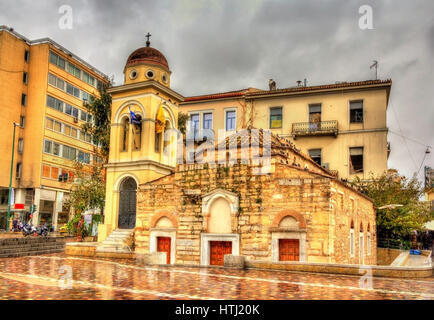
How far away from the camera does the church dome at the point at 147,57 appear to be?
24.0 metres

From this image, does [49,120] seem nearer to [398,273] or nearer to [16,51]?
[16,51]

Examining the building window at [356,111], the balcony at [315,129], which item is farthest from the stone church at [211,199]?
the building window at [356,111]

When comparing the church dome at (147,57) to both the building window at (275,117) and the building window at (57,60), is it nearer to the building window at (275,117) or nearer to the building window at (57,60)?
the building window at (275,117)

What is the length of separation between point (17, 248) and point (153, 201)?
8.39m

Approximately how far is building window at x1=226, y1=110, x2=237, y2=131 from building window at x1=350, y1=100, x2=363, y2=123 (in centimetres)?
920

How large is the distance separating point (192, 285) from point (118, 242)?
11.1 meters

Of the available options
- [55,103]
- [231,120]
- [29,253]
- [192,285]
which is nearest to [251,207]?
[192,285]

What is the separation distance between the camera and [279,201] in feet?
56.3

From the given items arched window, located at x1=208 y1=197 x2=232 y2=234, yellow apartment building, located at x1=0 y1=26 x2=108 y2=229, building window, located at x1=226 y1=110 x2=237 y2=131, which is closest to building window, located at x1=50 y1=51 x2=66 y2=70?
yellow apartment building, located at x1=0 y1=26 x2=108 y2=229

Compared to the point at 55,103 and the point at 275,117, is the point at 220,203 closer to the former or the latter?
the point at 275,117

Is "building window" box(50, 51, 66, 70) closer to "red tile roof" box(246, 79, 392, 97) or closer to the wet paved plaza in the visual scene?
"red tile roof" box(246, 79, 392, 97)

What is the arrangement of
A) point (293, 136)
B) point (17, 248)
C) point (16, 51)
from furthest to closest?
point (16, 51) → point (293, 136) → point (17, 248)

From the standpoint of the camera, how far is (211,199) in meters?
18.7

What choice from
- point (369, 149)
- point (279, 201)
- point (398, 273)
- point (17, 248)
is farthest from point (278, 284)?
point (369, 149)
